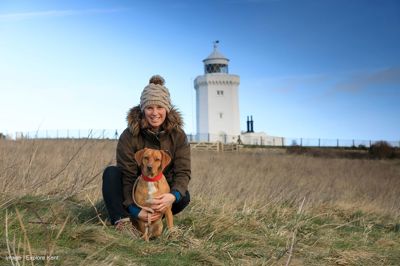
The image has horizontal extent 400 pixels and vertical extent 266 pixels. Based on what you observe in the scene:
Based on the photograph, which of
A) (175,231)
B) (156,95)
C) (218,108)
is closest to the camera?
(175,231)

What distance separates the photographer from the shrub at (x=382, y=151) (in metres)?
26.5

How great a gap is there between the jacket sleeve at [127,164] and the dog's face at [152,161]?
306mm

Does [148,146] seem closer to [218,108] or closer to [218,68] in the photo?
[218,108]

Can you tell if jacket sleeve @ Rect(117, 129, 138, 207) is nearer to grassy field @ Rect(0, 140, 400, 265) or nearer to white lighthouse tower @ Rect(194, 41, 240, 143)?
grassy field @ Rect(0, 140, 400, 265)

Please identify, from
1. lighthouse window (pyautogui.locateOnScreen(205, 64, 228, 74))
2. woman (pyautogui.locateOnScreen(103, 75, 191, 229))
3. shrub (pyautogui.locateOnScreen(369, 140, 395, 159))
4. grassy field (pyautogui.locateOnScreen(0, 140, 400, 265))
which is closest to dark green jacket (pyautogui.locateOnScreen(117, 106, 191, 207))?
woman (pyautogui.locateOnScreen(103, 75, 191, 229))

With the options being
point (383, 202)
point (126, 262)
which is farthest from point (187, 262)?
point (383, 202)

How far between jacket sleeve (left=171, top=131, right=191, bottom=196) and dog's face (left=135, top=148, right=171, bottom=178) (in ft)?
1.12

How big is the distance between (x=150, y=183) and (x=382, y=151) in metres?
26.9

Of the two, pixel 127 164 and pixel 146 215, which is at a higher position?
pixel 127 164

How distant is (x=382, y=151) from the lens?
27125 mm

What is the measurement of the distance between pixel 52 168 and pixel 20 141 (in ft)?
2.61

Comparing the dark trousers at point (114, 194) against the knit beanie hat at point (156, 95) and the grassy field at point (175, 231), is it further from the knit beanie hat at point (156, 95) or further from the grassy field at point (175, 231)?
the knit beanie hat at point (156, 95)

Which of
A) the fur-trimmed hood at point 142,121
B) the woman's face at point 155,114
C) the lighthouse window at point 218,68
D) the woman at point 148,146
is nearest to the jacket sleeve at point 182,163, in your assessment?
the woman at point 148,146

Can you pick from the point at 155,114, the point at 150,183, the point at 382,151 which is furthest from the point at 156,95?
the point at 382,151
